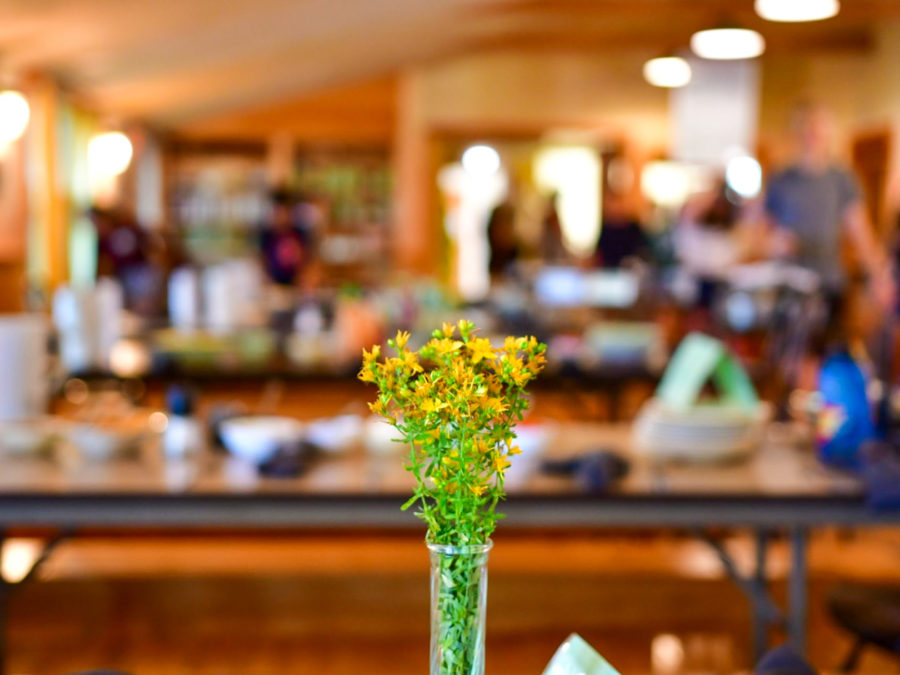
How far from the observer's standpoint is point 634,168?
1109 cm

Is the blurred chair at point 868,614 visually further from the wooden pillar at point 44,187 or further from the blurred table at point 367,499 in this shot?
the wooden pillar at point 44,187

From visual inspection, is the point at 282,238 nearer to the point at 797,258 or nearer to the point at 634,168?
the point at 797,258

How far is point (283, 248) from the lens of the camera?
280 inches

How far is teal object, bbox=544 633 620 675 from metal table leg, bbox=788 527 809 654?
1.56 meters

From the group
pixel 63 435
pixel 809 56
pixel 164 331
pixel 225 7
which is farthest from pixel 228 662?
pixel 809 56

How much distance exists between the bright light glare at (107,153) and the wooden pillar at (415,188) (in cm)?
331

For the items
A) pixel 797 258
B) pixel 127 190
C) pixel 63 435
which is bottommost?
pixel 63 435

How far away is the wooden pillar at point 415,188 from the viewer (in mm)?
11164

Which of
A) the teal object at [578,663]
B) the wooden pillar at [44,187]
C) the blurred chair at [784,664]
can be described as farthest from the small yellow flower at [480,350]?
the wooden pillar at [44,187]

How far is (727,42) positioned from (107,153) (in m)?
4.87

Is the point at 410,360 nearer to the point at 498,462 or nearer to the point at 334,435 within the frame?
the point at 498,462

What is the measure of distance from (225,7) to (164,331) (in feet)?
7.16

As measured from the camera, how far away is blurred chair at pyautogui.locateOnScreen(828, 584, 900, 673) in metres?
2.23

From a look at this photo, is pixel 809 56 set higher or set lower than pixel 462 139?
higher
